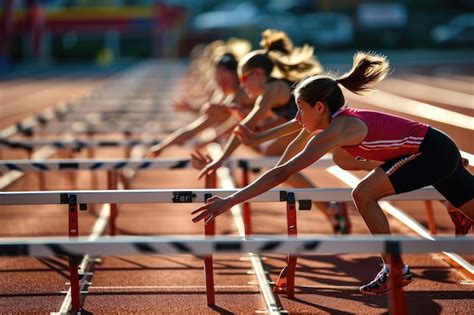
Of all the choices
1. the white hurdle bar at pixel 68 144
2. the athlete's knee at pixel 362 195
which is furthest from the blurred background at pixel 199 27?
the athlete's knee at pixel 362 195

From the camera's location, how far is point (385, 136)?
6.13 m

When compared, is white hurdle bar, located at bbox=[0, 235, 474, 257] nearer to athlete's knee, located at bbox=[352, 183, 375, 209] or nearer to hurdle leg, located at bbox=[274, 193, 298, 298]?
athlete's knee, located at bbox=[352, 183, 375, 209]

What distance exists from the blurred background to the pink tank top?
48.3 m

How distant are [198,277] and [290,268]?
1143 mm

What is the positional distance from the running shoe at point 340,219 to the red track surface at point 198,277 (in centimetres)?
53

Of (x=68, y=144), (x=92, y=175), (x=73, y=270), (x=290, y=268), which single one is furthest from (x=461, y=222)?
(x=92, y=175)

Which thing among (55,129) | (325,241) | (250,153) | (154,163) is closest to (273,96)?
(154,163)

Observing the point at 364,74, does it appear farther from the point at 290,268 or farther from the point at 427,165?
the point at 290,268

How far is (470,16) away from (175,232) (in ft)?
175

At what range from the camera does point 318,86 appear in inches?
242

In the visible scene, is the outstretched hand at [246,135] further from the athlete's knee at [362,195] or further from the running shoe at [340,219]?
the athlete's knee at [362,195]

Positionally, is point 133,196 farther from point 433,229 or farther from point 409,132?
point 433,229

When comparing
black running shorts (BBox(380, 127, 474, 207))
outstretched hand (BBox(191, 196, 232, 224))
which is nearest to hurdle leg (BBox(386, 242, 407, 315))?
black running shorts (BBox(380, 127, 474, 207))

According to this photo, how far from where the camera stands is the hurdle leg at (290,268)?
21.9 ft
